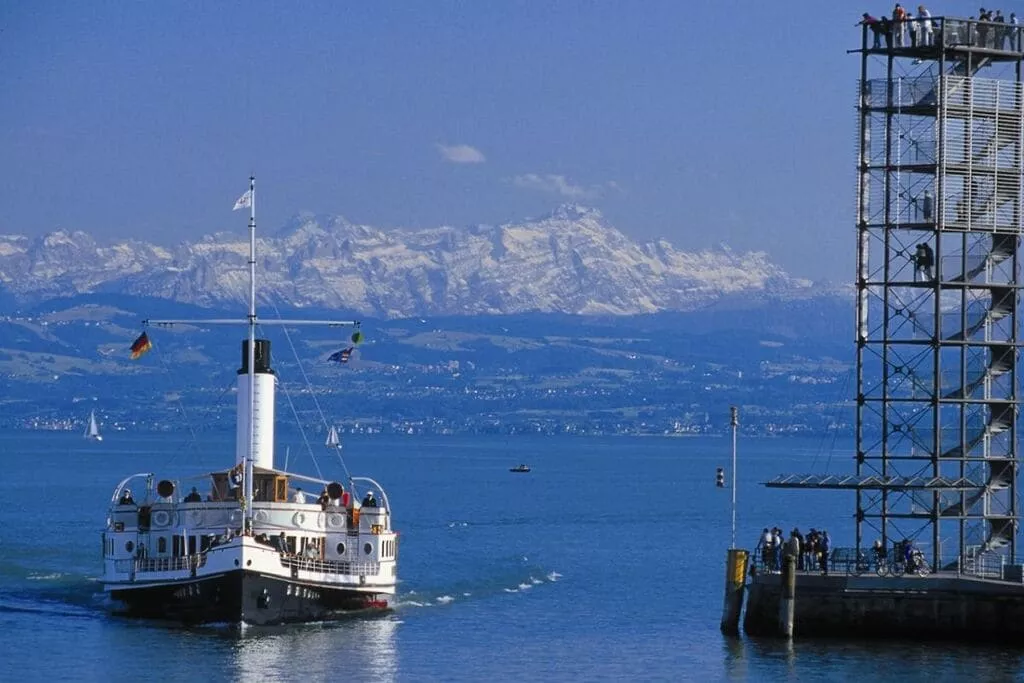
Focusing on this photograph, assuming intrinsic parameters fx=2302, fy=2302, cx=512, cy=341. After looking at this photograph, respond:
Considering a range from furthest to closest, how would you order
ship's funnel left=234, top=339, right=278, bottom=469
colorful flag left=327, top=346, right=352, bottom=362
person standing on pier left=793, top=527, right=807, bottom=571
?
1. colorful flag left=327, top=346, right=352, bottom=362
2. ship's funnel left=234, top=339, right=278, bottom=469
3. person standing on pier left=793, top=527, right=807, bottom=571

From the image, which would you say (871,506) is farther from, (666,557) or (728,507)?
(728,507)

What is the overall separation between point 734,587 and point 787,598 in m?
2.63

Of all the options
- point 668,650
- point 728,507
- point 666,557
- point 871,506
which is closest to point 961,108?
point 871,506

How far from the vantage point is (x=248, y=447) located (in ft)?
235

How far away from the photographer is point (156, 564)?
2724 inches

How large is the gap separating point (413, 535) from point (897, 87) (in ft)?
192

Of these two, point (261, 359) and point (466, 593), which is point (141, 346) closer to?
point (261, 359)

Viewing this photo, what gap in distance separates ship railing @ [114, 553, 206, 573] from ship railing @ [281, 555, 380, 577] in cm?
274

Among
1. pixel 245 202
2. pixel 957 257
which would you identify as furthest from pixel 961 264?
pixel 245 202

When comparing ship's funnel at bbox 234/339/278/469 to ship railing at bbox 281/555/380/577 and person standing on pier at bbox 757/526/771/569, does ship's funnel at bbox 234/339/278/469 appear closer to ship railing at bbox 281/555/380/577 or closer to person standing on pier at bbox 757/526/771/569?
ship railing at bbox 281/555/380/577

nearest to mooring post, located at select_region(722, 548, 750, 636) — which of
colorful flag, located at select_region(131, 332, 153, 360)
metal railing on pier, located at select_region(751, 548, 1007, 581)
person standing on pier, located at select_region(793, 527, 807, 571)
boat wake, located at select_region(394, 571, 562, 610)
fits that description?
metal railing on pier, located at select_region(751, 548, 1007, 581)

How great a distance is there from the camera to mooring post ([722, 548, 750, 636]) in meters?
59.8

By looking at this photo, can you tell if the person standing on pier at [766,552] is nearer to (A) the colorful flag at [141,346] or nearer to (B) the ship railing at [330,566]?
(B) the ship railing at [330,566]

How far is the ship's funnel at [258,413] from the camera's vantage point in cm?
7206
